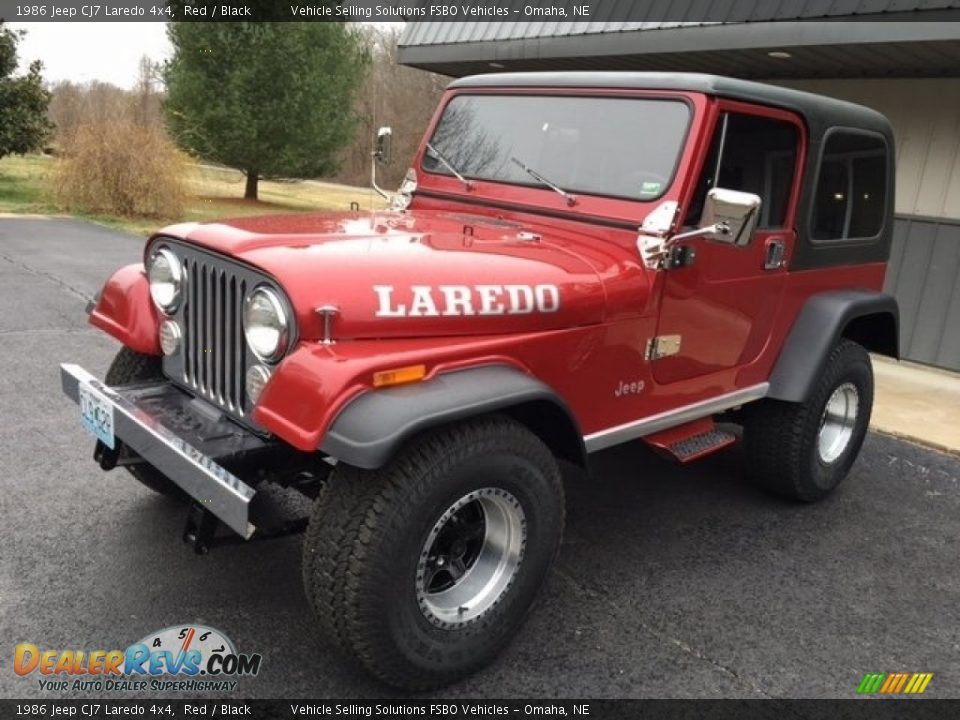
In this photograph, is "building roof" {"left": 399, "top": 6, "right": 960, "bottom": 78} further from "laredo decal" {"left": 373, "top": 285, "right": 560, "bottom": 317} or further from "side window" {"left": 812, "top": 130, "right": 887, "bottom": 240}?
"laredo decal" {"left": 373, "top": 285, "right": 560, "bottom": 317}

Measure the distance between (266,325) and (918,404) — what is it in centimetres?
557

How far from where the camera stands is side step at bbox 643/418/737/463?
3.38 m

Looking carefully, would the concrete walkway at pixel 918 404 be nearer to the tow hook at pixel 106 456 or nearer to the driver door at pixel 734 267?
the driver door at pixel 734 267

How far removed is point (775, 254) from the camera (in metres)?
3.62

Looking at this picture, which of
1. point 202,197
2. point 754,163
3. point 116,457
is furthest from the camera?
point 202,197

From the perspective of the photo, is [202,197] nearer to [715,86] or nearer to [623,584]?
[715,86]

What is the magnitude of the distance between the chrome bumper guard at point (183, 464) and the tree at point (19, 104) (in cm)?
1774

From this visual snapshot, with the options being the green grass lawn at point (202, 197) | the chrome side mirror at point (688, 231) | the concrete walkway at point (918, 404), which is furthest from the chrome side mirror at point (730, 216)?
the green grass lawn at point (202, 197)

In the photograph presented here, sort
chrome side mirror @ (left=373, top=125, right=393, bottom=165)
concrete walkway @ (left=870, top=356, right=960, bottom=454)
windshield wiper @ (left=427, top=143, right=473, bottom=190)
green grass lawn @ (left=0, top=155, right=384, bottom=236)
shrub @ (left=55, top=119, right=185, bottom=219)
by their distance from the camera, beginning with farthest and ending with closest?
1. green grass lawn @ (left=0, top=155, right=384, bottom=236)
2. shrub @ (left=55, top=119, right=185, bottom=219)
3. concrete walkway @ (left=870, top=356, right=960, bottom=454)
4. chrome side mirror @ (left=373, top=125, right=393, bottom=165)
5. windshield wiper @ (left=427, top=143, right=473, bottom=190)

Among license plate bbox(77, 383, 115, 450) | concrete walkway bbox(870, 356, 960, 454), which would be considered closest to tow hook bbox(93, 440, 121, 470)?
license plate bbox(77, 383, 115, 450)

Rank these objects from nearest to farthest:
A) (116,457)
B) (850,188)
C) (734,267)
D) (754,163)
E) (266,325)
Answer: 1. (266,325)
2. (116,457)
3. (734,267)
4. (754,163)
5. (850,188)

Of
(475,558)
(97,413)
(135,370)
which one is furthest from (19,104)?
(475,558)

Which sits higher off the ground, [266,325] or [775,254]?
[775,254]

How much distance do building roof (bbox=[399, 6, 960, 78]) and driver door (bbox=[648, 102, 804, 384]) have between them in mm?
2910
